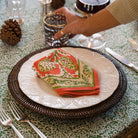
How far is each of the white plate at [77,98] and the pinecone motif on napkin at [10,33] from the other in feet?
0.62

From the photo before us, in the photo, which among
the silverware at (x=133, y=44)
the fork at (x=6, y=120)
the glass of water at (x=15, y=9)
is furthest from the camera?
the glass of water at (x=15, y=9)

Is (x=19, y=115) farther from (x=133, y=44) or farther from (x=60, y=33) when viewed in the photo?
(x=133, y=44)

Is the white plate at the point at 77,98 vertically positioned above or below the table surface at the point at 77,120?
above

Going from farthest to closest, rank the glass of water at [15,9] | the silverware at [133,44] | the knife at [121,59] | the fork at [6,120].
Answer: the glass of water at [15,9]
the silverware at [133,44]
the knife at [121,59]
the fork at [6,120]

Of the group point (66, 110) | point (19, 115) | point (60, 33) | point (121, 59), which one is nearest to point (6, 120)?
point (19, 115)

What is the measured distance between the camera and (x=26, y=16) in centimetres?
127

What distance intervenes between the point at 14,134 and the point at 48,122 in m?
0.10

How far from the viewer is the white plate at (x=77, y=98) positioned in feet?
2.17

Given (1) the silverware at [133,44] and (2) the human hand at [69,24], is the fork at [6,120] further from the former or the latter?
(1) the silverware at [133,44]

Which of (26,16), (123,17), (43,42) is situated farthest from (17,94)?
(26,16)

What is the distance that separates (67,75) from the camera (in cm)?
75

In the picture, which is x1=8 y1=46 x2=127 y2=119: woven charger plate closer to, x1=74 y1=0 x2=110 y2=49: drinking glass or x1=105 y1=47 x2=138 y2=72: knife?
x1=105 y1=47 x2=138 y2=72: knife

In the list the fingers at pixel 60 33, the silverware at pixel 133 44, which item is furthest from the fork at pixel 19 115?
the silverware at pixel 133 44

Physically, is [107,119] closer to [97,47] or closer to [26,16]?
[97,47]
